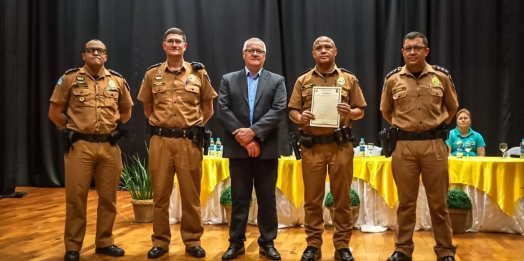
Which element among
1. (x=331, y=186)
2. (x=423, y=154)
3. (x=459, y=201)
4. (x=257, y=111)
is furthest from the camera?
(x=459, y=201)

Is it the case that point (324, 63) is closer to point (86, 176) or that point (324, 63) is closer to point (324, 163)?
point (324, 163)

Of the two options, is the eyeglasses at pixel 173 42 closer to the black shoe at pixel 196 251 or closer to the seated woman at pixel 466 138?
the black shoe at pixel 196 251

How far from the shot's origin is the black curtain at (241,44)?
7.39 metres

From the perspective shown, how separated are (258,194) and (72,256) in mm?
1512

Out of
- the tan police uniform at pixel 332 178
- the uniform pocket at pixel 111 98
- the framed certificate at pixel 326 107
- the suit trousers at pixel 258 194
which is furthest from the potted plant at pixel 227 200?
the framed certificate at pixel 326 107

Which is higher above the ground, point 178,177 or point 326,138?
point 326,138

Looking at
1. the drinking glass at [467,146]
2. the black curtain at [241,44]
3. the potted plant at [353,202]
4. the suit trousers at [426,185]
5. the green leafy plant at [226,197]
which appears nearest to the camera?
the suit trousers at [426,185]

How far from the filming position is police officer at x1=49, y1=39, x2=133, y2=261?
3.92 meters

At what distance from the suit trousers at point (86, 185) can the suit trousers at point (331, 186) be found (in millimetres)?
1571

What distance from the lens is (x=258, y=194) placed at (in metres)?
3.94

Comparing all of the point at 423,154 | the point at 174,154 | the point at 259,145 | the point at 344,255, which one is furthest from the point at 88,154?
the point at 423,154

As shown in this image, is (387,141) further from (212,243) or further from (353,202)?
(212,243)

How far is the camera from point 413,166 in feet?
12.3

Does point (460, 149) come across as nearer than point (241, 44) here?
Yes
